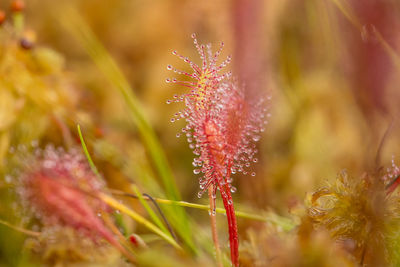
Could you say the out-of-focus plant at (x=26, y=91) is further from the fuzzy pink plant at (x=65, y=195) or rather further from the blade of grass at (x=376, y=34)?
the blade of grass at (x=376, y=34)

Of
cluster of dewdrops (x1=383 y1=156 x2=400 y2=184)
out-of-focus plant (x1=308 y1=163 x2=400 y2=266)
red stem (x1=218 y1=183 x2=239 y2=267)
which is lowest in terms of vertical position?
red stem (x1=218 y1=183 x2=239 y2=267)

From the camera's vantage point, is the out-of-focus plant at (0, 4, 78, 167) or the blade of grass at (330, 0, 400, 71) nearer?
the blade of grass at (330, 0, 400, 71)

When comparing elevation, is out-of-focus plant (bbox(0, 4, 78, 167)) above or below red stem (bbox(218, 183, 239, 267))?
above

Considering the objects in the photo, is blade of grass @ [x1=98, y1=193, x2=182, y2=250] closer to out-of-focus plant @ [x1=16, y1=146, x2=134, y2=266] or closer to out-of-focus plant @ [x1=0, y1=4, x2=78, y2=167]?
out-of-focus plant @ [x1=16, y1=146, x2=134, y2=266]

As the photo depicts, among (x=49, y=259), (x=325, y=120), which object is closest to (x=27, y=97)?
(x=49, y=259)

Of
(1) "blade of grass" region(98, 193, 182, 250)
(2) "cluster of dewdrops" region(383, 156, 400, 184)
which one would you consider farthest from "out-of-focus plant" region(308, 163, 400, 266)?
(1) "blade of grass" region(98, 193, 182, 250)

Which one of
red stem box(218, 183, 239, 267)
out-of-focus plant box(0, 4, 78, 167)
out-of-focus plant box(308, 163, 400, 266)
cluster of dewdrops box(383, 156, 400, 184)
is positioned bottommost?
red stem box(218, 183, 239, 267)

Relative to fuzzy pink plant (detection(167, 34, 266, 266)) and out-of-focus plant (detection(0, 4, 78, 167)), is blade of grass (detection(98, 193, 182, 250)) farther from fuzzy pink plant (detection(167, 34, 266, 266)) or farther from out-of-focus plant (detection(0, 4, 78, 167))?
out-of-focus plant (detection(0, 4, 78, 167))

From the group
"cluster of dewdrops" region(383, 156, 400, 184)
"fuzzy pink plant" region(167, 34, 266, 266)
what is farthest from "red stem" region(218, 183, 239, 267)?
"cluster of dewdrops" region(383, 156, 400, 184)

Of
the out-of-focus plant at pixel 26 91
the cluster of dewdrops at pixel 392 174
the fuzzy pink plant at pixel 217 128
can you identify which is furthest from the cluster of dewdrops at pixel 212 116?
the out-of-focus plant at pixel 26 91
